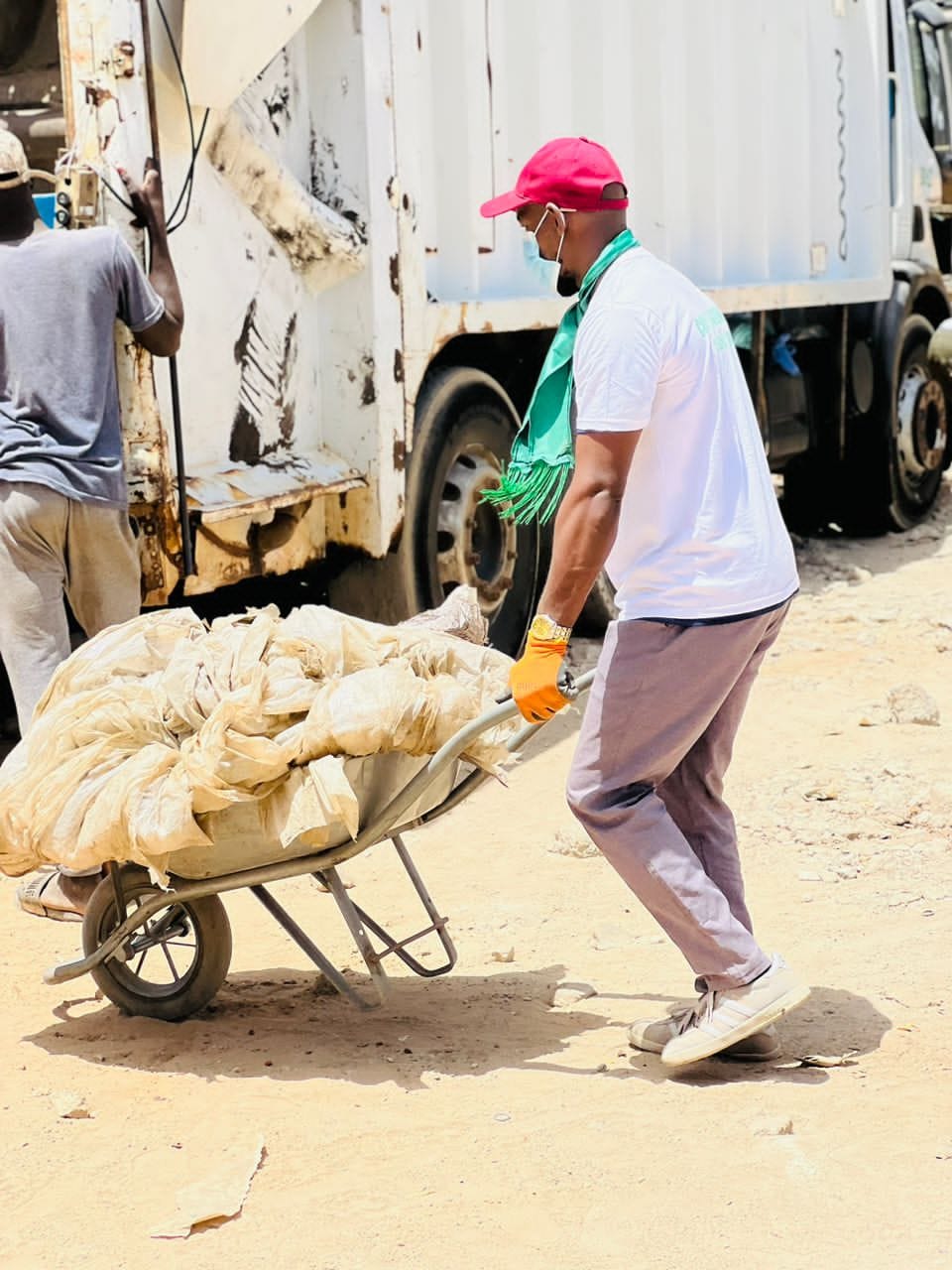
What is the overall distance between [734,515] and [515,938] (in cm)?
152

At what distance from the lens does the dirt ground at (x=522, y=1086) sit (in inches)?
114

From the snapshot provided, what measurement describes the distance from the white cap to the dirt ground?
1.86 meters

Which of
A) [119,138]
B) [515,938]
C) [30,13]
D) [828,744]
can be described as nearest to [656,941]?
[515,938]

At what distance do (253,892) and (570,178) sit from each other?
5.04 ft

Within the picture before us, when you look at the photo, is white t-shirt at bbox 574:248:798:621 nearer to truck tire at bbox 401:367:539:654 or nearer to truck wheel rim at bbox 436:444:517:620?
truck tire at bbox 401:367:539:654

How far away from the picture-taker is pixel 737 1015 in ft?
11.3

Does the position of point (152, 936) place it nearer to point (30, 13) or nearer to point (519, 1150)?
point (519, 1150)

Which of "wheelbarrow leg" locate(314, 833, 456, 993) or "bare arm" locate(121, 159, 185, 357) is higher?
"bare arm" locate(121, 159, 185, 357)

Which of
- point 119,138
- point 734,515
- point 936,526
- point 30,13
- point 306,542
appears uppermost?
point 30,13

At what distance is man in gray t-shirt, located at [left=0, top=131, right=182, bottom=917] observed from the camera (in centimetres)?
440

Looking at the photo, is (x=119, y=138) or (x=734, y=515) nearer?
(x=734, y=515)

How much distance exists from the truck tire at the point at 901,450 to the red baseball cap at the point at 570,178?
7248 mm

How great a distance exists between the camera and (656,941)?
437 centimetres

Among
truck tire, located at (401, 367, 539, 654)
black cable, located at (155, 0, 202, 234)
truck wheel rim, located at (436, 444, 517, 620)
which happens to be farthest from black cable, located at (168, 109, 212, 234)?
truck wheel rim, located at (436, 444, 517, 620)
